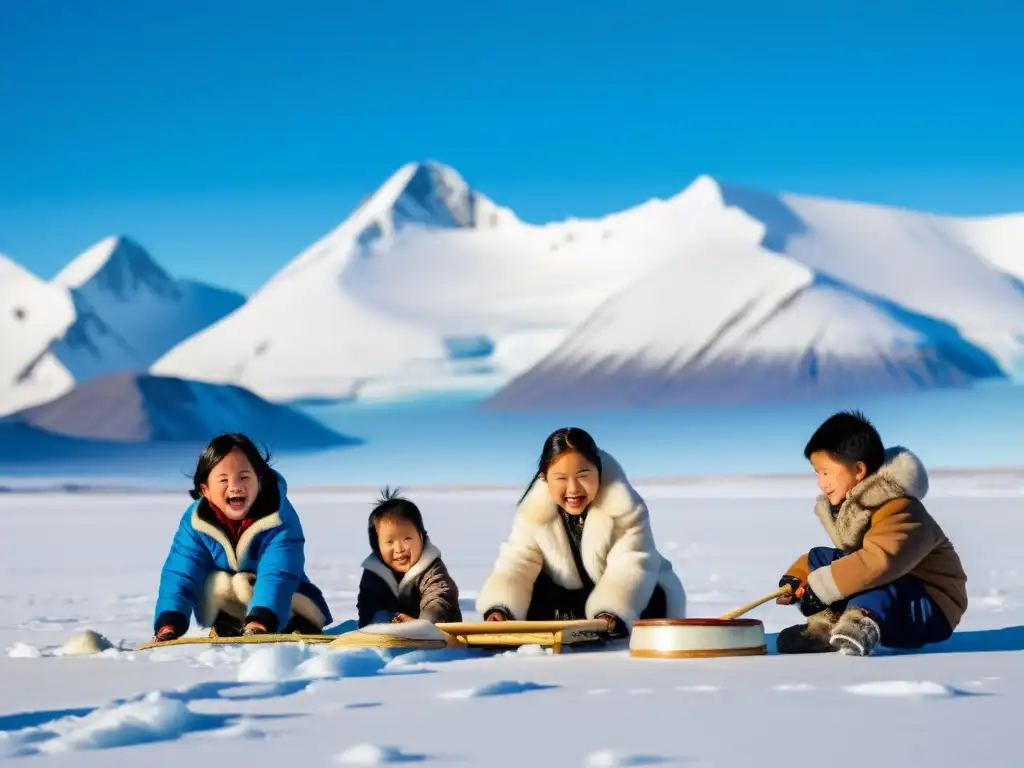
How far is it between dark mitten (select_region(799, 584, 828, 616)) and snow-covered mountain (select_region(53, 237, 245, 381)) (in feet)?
484

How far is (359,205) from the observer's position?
125188 mm

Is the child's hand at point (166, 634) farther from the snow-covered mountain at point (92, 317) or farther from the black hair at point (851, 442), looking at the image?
the snow-covered mountain at point (92, 317)

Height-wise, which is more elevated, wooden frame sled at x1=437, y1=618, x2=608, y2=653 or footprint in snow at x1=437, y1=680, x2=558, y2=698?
wooden frame sled at x1=437, y1=618, x2=608, y2=653

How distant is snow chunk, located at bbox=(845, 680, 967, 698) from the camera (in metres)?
3.11

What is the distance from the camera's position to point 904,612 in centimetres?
395

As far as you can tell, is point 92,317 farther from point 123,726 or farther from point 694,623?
point 123,726

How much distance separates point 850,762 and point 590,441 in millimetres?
1921

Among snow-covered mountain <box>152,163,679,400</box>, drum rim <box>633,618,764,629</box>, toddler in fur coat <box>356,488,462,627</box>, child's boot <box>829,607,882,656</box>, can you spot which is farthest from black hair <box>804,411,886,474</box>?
snow-covered mountain <box>152,163,679,400</box>

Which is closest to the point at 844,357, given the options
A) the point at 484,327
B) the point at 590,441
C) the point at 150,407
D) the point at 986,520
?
the point at 484,327

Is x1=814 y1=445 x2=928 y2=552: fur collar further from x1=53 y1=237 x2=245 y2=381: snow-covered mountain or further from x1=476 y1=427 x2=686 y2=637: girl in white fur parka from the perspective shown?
x1=53 y1=237 x2=245 y2=381: snow-covered mountain

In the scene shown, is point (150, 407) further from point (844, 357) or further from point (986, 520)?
point (986, 520)

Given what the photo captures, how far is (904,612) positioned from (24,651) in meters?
2.36

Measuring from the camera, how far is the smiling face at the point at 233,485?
429 cm

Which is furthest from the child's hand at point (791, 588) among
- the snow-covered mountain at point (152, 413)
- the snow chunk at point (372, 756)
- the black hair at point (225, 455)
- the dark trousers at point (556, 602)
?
the snow-covered mountain at point (152, 413)
